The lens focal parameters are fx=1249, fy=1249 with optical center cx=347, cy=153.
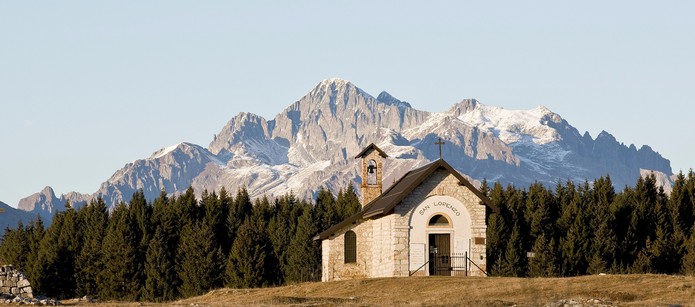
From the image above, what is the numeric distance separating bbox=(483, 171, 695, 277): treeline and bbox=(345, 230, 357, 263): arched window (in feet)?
44.4

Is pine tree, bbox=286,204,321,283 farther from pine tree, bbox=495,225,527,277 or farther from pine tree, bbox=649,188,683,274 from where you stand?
pine tree, bbox=649,188,683,274

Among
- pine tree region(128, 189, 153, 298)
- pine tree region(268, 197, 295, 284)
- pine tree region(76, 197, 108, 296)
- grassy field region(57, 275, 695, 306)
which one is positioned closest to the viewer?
grassy field region(57, 275, 695, 306)

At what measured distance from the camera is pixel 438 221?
64875 millimetres

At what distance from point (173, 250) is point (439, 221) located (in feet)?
105

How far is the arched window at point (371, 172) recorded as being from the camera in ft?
245

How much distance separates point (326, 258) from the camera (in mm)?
74250

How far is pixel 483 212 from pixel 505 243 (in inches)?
879

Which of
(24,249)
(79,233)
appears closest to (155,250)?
(79,233)

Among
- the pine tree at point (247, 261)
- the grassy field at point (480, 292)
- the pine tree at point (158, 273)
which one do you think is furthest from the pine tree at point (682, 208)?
the pine tree at point (158, 273)

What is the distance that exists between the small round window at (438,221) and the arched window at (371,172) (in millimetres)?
10492

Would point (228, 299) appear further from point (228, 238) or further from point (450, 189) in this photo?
point (228, 238)

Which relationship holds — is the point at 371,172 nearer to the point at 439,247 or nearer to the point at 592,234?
the point at 439,247

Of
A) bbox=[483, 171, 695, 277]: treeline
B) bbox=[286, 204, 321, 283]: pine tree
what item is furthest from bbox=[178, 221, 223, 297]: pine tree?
bbox=[483, 171, 695, 277]: treeline

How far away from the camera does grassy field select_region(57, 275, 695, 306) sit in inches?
1678
